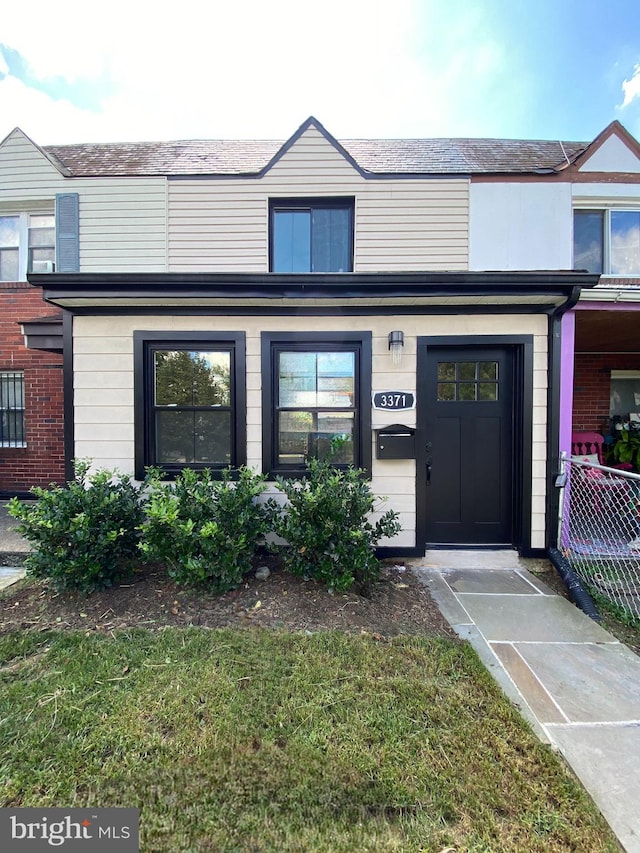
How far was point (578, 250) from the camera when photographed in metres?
4.96

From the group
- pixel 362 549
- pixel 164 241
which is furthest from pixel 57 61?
pixel 362 549

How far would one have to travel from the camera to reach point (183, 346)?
3.90m

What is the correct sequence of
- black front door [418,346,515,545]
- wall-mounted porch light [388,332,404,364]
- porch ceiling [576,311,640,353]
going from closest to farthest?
wall-mounted porch light [388,332,404,364]
black front door [418,346,515,545]
porch ceiling [576,311,640,353]

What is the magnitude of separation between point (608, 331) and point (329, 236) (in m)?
3.91

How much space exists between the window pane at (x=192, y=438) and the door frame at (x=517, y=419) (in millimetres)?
2068

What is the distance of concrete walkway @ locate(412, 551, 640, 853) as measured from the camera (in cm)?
167

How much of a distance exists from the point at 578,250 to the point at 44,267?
8.09 meters

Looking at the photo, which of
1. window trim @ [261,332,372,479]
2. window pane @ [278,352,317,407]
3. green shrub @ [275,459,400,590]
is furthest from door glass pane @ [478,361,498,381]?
green shrub @ [275,459,400,590]

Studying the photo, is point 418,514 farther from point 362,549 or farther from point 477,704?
point 477,704

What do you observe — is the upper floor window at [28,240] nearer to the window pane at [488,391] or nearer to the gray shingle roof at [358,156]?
the gray shingle roof at [358,156]

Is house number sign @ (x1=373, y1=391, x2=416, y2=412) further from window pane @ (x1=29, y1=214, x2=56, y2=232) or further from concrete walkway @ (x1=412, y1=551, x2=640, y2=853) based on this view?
window pane @ (x1=29, y1=214, x2=56, y2=232)

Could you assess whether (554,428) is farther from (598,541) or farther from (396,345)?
(396,345)

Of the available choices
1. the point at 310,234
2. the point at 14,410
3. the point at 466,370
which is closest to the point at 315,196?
the point at 310,234

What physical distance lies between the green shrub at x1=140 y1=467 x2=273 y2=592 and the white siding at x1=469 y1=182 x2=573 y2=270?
403cm
